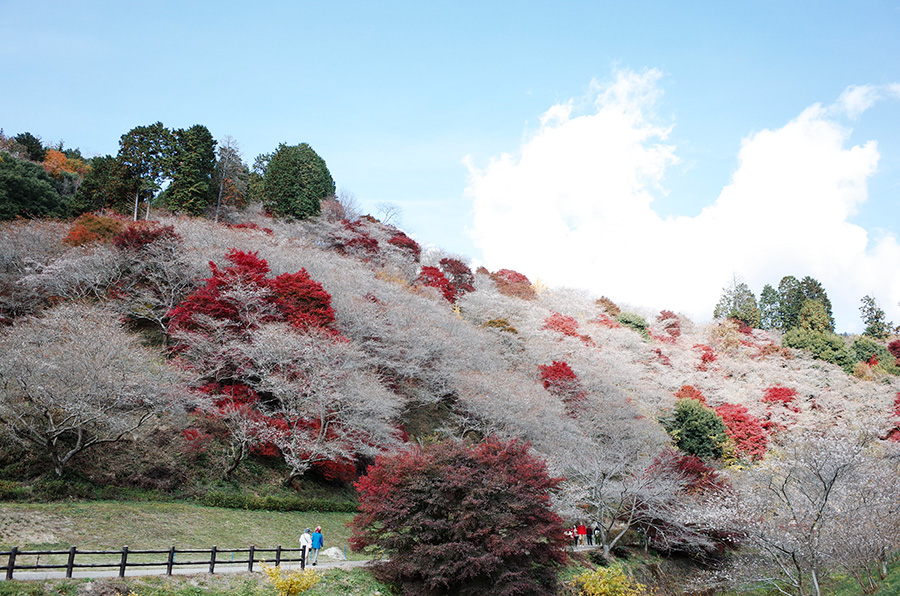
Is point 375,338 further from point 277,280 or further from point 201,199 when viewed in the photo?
point 201,199

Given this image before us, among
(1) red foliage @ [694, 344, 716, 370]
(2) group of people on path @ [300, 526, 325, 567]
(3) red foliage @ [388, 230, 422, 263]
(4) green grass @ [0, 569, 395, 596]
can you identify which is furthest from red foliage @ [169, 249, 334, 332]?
(1) red foliage @ [694, 344, 716, 370]

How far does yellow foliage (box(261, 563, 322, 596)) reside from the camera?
13.4 metres

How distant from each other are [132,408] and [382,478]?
1057 cm

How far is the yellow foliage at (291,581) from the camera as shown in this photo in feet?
43.9

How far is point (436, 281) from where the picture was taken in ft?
163

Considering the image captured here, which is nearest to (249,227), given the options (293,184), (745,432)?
(293,184)

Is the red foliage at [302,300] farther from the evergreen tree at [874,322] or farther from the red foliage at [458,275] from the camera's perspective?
the evergreen tree at [874,322]

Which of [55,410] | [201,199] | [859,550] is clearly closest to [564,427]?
[859,550]

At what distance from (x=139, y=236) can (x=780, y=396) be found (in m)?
47.1

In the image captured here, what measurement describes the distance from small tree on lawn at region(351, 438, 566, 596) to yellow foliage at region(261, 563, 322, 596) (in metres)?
2.95

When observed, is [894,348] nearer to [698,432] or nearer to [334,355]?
[698,432]

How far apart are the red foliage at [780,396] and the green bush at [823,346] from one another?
47.2 ft

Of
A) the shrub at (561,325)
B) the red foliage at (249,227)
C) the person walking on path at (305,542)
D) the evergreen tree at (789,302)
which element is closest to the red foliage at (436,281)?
the shrub at (561,325)

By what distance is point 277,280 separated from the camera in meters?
27.7
